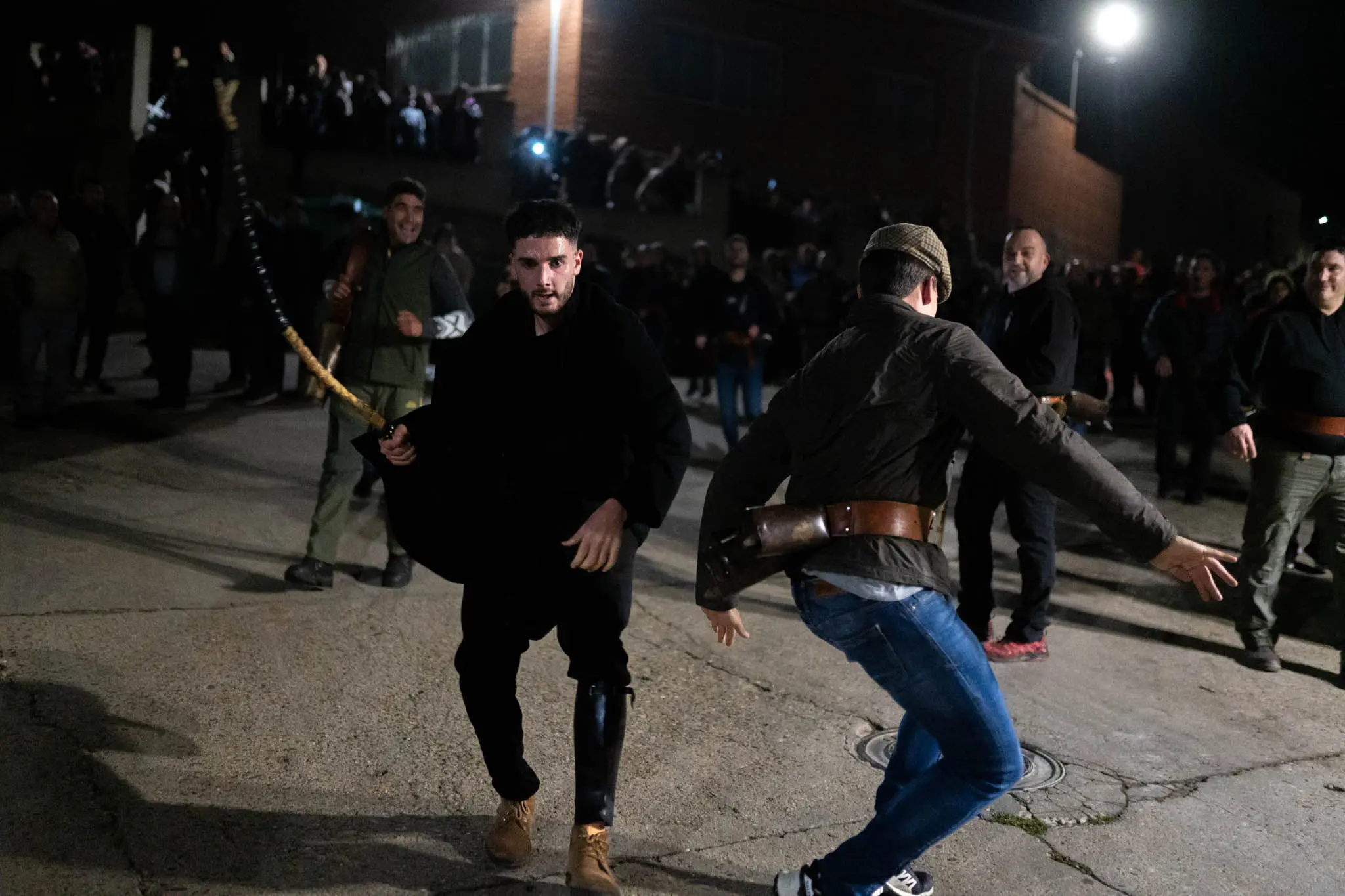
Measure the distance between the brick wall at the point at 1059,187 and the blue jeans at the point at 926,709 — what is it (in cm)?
3062

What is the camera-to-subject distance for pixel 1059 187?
3569cm

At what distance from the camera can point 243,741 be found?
15.3 ft

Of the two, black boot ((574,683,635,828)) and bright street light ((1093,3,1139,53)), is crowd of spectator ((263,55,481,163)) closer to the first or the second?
bright street light ((1093,3,1139,53))

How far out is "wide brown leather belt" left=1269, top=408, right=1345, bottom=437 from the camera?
6242 mm

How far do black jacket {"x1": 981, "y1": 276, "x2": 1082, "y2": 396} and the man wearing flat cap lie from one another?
2.78m

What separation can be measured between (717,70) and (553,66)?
4.39 metres

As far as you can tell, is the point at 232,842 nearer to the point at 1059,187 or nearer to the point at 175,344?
the point at 175,344

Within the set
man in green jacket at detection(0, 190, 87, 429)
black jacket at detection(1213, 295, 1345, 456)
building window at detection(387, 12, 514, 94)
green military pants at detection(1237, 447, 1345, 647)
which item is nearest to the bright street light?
building window at detection(387, 12, 514, 94)

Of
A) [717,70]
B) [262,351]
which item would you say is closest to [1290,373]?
[262,351]

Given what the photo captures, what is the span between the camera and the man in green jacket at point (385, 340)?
6.67 metres

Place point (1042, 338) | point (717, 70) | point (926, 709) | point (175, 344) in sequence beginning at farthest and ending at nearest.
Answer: point (717, 70), point (175, 344), point (1042, 338), point (926, 709)

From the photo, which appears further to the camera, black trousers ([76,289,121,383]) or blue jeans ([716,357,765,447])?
black trousers ([76,289,121,383])

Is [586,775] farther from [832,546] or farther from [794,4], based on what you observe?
[794,4]

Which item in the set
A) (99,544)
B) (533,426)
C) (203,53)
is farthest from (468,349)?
(203,53)
